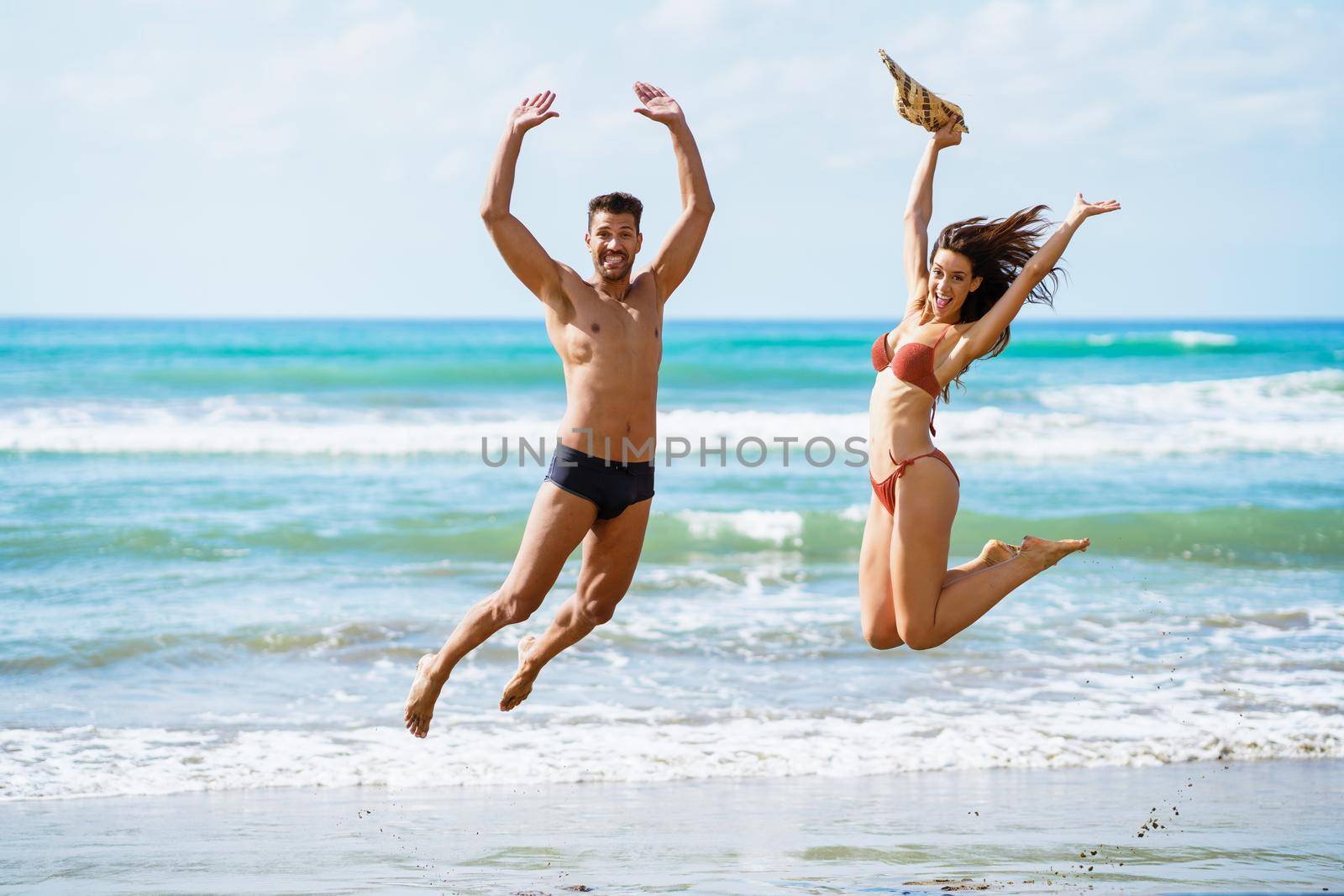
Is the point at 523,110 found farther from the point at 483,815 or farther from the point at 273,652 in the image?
the point at 273,652

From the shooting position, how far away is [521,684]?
6520 millimetres

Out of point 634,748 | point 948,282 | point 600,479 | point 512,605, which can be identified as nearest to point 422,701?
point 512,605

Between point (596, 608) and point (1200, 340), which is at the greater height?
point (1200, 340)

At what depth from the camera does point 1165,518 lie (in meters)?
16.2

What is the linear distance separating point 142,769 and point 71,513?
922 cm

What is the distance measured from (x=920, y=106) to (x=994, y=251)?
0.89 m

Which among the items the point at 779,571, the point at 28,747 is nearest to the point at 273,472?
the point at 779,571

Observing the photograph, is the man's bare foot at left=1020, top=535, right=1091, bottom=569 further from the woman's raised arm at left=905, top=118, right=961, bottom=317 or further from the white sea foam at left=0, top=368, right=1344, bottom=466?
the white sea foam at left=0, top=368, right=1344, bottom=466

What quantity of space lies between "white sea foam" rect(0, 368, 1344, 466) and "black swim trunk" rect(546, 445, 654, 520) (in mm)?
15074

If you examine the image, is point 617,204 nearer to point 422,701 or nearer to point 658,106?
point 658,106

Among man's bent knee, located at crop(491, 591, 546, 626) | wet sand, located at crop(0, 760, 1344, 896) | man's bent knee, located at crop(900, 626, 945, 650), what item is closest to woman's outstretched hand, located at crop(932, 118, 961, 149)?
man's bent knee, located at crop(900, 626, 945, 650)

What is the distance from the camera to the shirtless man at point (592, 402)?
5.99m

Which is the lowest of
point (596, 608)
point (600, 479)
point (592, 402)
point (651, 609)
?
point (651, 609)

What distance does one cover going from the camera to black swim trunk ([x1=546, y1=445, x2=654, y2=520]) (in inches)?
236
